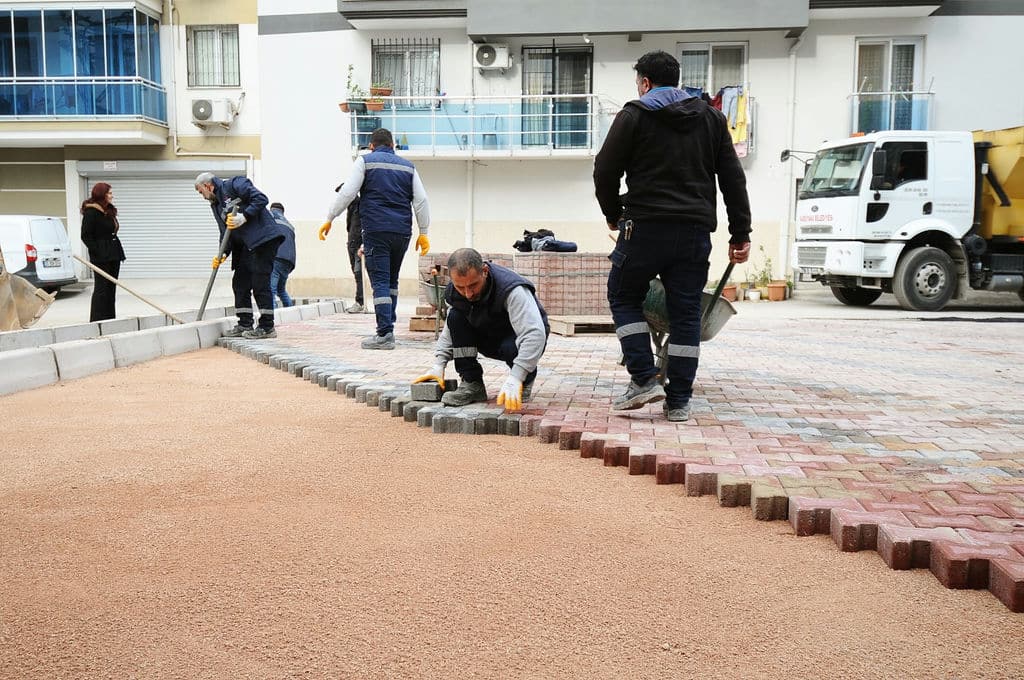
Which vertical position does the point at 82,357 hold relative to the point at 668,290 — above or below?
below

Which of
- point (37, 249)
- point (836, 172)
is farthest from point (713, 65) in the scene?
point (37, 249)

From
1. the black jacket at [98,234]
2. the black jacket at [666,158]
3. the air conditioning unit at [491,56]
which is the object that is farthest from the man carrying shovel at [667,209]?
the air conditioning unit at [491,56]

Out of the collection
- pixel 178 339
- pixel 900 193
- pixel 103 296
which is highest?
pixel 900 193

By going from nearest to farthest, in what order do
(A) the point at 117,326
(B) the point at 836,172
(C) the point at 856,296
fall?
(A) the point at 117,326
(B) the point at 836,172
(C) the point at 856,296

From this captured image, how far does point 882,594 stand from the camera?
9.93 feet

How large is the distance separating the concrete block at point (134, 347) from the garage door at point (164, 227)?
17366 mm

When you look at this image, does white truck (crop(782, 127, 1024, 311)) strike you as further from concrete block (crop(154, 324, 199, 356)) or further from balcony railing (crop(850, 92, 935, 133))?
concrete block (crop(154, 324, 199, 356))

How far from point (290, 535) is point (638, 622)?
1.44 m

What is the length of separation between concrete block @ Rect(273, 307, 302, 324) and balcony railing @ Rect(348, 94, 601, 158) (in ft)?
30.6

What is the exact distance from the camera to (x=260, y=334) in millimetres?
→ 10094

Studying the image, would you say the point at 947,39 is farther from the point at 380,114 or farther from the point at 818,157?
the point at 380,114

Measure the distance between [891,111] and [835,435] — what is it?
17.8 m

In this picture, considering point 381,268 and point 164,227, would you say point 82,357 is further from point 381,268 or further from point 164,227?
point 164,227

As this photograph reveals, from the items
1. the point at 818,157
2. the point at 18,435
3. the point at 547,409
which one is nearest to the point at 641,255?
the point at 547,409
